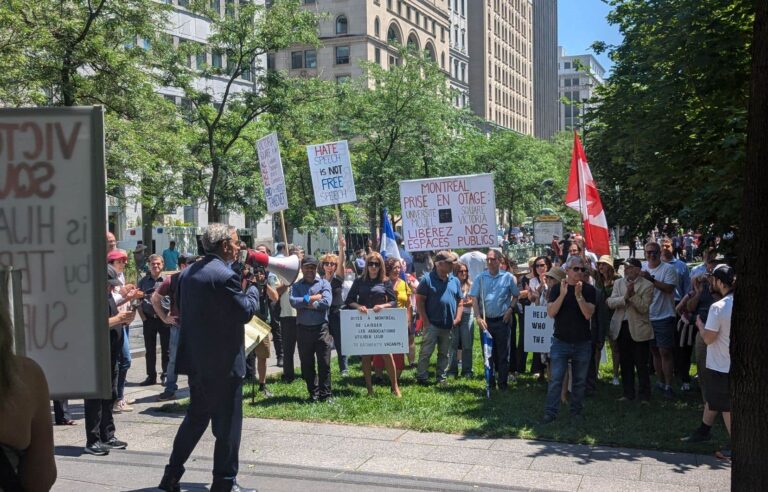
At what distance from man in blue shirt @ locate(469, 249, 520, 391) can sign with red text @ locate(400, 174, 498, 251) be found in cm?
44

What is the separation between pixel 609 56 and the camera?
75.8ft

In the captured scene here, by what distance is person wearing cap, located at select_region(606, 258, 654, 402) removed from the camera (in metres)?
10.1

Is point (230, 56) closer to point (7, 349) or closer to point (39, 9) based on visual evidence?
point (39, 9)

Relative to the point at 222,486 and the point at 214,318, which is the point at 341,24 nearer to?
the point at 214,318

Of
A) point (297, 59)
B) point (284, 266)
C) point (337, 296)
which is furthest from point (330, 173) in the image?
point (297, 59)

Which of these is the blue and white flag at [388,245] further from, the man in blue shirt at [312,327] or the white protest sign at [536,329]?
the man in blue shirt at [312,327]

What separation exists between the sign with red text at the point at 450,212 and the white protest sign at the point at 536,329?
3.49 feet

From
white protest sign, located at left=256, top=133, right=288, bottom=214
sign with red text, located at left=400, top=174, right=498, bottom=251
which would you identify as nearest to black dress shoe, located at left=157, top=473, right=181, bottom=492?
sign with red text, located at left=400, top=174, right=498, bottom=251

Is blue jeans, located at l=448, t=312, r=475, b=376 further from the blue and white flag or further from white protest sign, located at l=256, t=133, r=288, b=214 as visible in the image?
white protest sign, located at l=256, t=133, r=288, b=214

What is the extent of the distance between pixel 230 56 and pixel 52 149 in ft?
75.0

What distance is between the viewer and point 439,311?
11.3 m

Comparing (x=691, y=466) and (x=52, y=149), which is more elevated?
(x=52, y=149)

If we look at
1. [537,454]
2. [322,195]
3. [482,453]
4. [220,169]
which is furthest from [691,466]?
[220,169]

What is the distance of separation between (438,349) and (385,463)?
4.12m
